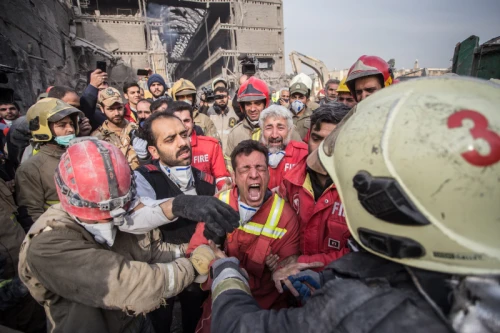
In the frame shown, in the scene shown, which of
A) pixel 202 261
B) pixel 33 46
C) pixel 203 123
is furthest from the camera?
pixel 33 46

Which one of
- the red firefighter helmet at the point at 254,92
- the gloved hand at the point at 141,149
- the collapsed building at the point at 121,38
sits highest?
the collapsed building at the point at 121,38

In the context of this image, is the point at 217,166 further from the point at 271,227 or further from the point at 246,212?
the point at 271,227

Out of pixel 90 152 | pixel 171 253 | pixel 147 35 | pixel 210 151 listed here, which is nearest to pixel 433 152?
pixel 90 152

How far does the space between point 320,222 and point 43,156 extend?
2981 mm

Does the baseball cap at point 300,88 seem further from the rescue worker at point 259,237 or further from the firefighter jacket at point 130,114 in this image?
the rescue worker at point 259,237

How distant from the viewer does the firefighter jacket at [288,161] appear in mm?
3100

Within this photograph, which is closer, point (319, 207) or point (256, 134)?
point (319, 207)

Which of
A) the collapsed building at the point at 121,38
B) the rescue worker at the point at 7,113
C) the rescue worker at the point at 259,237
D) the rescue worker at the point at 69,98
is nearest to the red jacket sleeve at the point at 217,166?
the rescue worker at the point at 259,237

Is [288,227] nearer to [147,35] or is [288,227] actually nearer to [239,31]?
[147,35]

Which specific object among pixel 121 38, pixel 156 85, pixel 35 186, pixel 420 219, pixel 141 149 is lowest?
pixel 35 186

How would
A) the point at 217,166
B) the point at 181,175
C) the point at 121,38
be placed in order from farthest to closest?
1. the point at 121,38
2. the point at 217,166
3. the point at 181,175

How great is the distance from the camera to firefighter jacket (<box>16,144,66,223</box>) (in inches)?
98.5

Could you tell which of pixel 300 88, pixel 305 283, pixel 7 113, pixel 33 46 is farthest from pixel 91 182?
pixel 33 46

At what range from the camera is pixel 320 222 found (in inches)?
85.4
